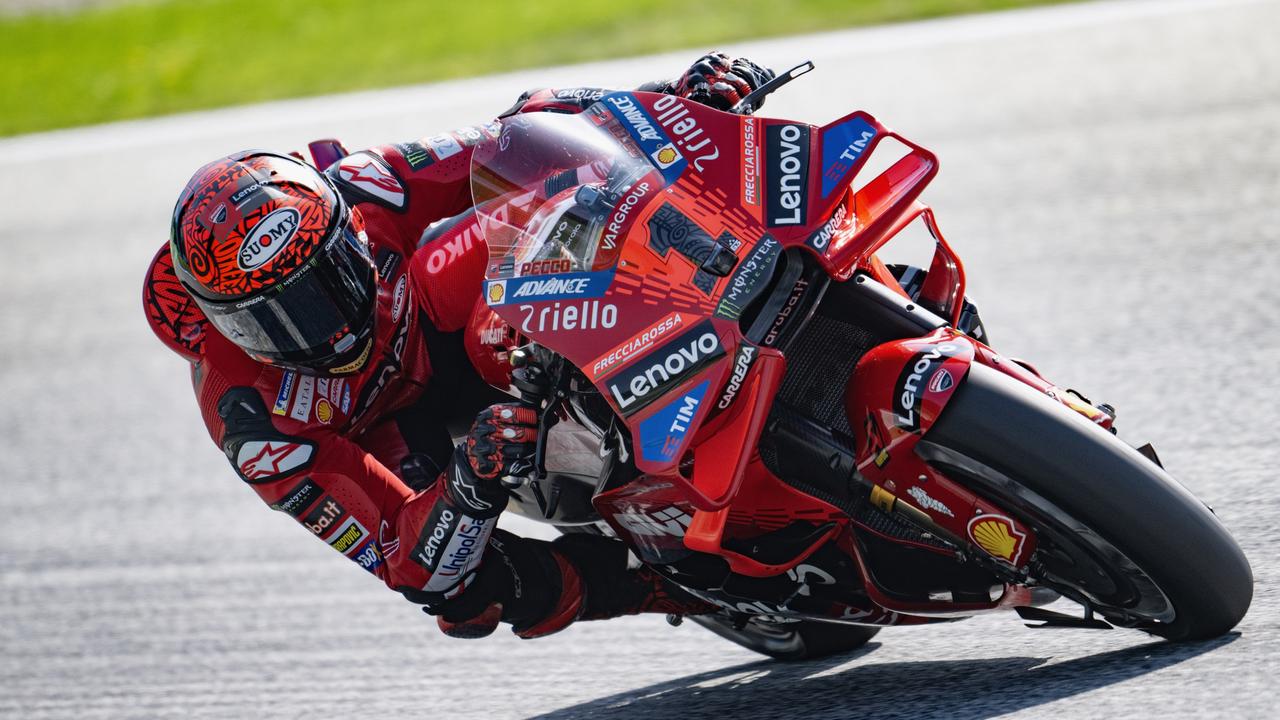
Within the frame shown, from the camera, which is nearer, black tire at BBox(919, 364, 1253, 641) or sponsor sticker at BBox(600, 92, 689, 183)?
black tire at BBox(919, 364, 1253, 641)

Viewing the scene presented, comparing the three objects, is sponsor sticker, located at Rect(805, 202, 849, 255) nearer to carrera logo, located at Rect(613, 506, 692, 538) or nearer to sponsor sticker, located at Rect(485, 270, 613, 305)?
sponsor sticker, located at Rect(485, 270, 613, 305)

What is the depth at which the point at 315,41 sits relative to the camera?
1173 cm

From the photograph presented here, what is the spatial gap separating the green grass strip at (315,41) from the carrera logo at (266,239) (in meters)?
6.61

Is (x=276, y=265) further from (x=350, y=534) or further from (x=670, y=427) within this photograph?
(x=670, y=427)

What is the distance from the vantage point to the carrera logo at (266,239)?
3.49 metres

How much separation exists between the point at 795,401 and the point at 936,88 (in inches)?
221

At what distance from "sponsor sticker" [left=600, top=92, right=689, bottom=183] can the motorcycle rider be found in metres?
0.39

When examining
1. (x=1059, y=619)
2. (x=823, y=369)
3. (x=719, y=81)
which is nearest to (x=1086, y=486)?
(x=1059, y=619)

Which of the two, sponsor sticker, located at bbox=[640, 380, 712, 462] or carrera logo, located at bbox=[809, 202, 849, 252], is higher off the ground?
carrera logo, located at bbox=[809, 202, 849, 252]

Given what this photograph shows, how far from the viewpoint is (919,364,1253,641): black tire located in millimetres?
2773

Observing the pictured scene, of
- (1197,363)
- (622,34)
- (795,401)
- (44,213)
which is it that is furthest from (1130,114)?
(44,213)

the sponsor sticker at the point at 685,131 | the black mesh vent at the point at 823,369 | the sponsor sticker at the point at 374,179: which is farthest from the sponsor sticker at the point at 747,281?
the sponsor sticker at the point at 374,179

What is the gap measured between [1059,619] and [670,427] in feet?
3.44

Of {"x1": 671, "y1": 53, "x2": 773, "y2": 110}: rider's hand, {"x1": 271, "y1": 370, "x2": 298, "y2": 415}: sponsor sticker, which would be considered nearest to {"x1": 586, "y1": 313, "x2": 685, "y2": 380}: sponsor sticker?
{"x1": 671, "y1": 53, "x2": 773, "y2": 110}: rider's hand
